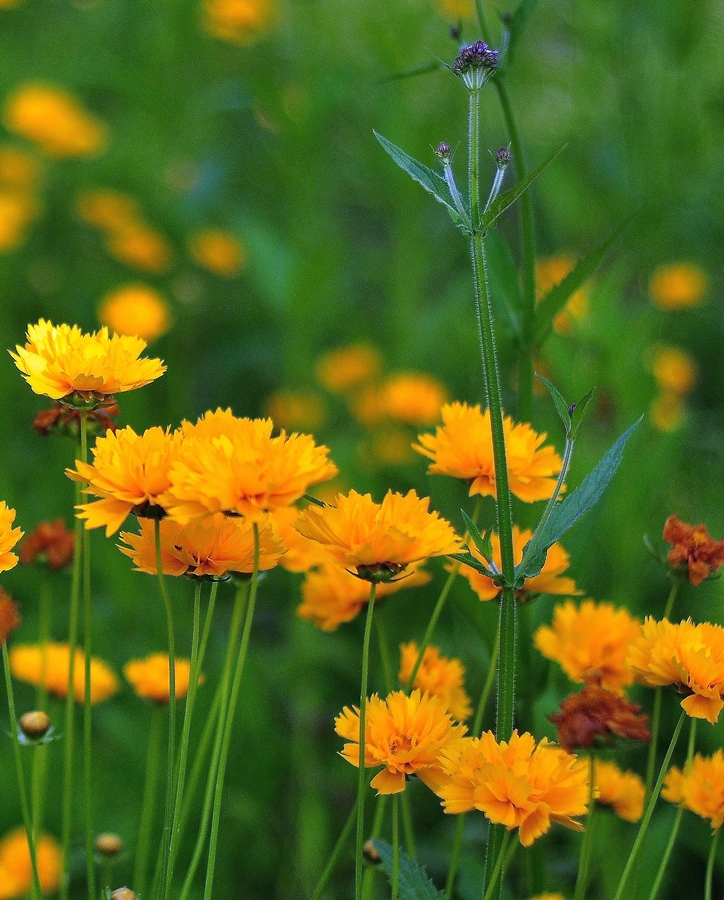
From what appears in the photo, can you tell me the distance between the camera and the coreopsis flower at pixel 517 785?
0.47 metres

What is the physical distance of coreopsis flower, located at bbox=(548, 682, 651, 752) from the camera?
573mm

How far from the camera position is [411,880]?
54 cm

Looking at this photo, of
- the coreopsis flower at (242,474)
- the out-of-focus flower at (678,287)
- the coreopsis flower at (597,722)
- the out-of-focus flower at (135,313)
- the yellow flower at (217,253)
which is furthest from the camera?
the yellow flower at (217,253)

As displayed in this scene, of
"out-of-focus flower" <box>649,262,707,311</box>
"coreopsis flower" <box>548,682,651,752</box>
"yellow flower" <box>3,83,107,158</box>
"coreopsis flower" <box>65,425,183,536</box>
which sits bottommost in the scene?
"coreopsis flower" <box>548,682,651,752</box>

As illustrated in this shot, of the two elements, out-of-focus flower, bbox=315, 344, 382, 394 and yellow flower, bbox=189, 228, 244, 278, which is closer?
out-of-focus flower, bbox=315, 344, 382, 394

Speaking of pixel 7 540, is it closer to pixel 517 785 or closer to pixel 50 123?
pixel 517 785

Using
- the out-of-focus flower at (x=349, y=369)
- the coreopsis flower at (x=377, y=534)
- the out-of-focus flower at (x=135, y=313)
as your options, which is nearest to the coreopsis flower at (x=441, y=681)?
the coreopsis flower at (x=377, y=534)

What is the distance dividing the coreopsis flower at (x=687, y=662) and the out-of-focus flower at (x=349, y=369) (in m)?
1.50

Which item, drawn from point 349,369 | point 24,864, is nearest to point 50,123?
point 349,369

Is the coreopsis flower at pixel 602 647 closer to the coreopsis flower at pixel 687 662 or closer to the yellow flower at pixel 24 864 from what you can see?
the coreopsis flower at pixel 687 662

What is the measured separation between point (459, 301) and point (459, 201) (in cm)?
133

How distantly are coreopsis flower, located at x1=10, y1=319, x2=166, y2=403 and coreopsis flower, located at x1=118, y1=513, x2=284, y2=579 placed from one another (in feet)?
0.24

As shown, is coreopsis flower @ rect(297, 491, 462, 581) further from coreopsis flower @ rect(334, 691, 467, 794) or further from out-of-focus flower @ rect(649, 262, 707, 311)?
out-of-focus flower @ rect(649, 262, 707, 311)

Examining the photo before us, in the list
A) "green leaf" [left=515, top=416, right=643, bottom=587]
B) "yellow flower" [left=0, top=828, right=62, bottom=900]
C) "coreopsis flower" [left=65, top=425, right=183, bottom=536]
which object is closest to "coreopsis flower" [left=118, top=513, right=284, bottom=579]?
"coreopsis flower" [left=65, top=425, right=183, bottom=536]
